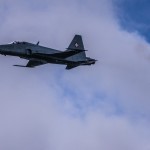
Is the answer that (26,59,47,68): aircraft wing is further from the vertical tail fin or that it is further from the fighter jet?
the vertical tail fin

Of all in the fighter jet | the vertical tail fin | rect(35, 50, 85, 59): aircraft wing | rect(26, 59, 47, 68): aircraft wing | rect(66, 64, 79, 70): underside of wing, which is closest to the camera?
the fighter jet

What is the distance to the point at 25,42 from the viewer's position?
130500 mm

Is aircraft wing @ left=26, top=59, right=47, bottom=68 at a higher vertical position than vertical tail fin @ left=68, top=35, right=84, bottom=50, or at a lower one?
lower

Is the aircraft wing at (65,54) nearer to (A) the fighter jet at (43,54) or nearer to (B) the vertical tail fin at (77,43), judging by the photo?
(A) the fighter jet at (43,54)

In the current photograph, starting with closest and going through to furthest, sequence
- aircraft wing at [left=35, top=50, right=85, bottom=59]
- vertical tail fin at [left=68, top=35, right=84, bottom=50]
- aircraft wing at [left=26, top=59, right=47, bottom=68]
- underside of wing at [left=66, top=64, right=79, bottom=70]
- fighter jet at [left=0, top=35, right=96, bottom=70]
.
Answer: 1. fighter jet at [left=0, top=35, right=96, bottom=70]
2. aircraft wing at [left=35, top=50, right=85, bottom=59]
3. underside of wing at [left=66, top=64, right=79, bottom=70]
4. aircraft wing at [left=26, top=59, right=47, bottom=68]
5. vertical tail fin at [left=68, top=35, right=84, bottom=50]

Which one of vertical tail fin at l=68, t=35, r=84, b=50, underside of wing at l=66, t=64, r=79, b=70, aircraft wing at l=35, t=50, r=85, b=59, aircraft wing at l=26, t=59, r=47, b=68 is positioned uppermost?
vertical tail fin at l=68, t=35, r=84, b=50

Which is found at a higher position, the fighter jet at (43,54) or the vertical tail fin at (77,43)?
the vertical tail fin at (77,43)

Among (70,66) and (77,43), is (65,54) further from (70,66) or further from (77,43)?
(77,43)

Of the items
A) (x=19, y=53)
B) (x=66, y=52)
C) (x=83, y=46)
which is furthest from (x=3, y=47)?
(x=83, y=46)

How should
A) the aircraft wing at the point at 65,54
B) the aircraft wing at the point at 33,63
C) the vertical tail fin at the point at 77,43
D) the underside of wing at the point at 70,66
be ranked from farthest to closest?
the vertical tail fin at the point at 77,43 < the aircraft wing at the point at 33,63 < the underside of wing at the point at 70,66 < the aircraft wing at the point at 65,54

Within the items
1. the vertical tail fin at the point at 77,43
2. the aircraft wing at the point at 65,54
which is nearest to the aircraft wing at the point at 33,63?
the aircraft wing at the point at 65,54

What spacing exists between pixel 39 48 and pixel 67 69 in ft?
24.3

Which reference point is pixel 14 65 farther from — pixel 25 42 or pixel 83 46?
pixel 83 46

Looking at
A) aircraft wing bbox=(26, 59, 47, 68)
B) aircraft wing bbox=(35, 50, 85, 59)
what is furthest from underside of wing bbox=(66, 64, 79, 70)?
aircraft wing bbox=(26, 59, 47, 68)
